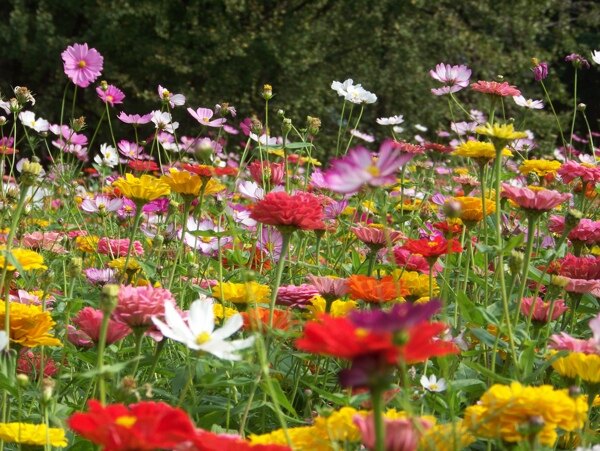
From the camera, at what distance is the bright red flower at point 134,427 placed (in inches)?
22.8

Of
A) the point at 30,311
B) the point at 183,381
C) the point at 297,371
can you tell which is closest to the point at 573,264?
the point at 297,371

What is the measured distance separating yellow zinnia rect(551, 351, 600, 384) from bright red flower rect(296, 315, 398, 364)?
1.49 ft

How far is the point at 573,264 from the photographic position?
4.62ft

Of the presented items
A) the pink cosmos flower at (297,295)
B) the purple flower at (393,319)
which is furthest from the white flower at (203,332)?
the pink cosmos flower at (297,295)

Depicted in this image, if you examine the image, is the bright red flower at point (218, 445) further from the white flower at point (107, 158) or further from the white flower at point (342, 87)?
the white flower at point (107, 158)

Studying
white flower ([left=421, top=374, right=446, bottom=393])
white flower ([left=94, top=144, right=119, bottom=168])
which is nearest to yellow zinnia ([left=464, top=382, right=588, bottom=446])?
white flower ([left=421, top=374, right=446, bottom=393])

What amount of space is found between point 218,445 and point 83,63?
183 centimetres

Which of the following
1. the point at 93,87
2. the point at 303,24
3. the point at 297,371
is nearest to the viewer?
the point at 297,371

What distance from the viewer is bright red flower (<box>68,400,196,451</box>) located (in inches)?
22.8

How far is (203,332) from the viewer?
85 centimetres

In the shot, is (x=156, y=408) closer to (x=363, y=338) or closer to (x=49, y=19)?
(x=363, y=338)

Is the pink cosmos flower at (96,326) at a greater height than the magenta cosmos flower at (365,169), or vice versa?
the magenta cosmos flower at (365,169)

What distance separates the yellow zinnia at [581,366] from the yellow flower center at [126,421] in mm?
513

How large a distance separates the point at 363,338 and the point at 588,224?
1151 mm
